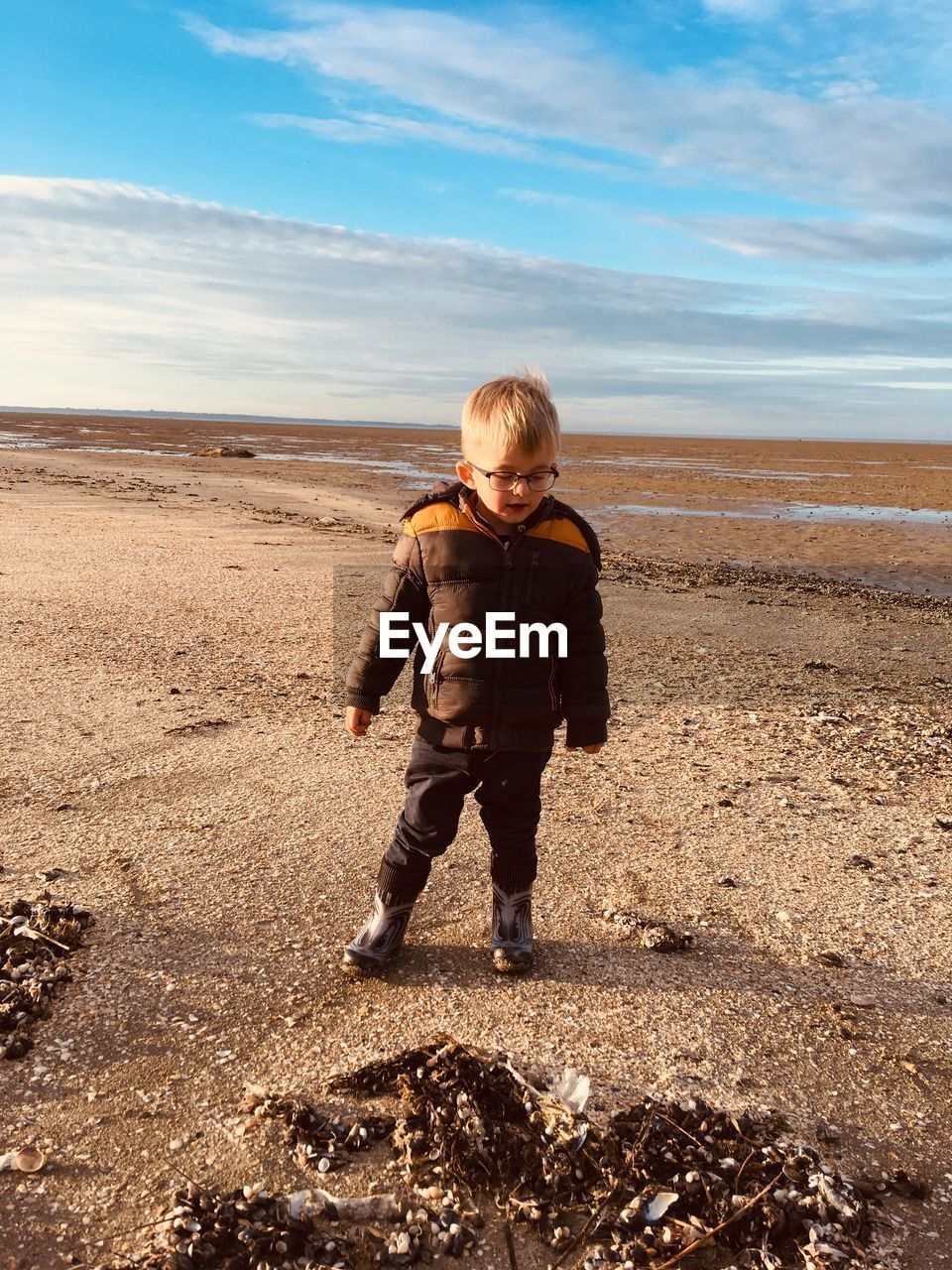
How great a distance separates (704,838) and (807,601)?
6232 millimetres

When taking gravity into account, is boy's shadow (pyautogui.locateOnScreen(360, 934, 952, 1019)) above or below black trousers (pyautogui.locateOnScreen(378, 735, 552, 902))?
below

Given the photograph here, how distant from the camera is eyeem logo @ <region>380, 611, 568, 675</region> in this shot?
114 inches

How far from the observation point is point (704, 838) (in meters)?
4.14

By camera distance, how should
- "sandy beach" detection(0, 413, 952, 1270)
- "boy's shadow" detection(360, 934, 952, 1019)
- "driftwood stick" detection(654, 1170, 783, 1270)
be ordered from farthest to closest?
1. "boy's shadow" detection(360, 934, 952, 1019)
2. "sandy beach" detection(0, 413, 952, 1270)
3. "driftwood stick" detection(654, 1170, 783, 1270)

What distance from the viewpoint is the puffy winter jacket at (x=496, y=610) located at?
291 cm

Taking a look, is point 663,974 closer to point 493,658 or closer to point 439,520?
point 493,658

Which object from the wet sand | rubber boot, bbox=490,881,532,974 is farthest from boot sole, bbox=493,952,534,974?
the wet sand

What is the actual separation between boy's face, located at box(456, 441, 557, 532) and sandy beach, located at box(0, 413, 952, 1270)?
1.52 meters

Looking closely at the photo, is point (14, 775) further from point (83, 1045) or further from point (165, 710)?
point (83, 1045)

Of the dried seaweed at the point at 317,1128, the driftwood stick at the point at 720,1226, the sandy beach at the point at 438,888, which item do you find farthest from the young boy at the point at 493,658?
the driftwood stick at the point at 720,1226

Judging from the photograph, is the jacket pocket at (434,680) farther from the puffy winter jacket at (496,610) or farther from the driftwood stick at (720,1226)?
the driftwood stick at (720,1226)

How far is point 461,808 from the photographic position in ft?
10.2

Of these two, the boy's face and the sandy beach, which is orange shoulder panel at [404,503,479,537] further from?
the sandy beach

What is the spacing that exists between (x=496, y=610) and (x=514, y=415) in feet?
1.94
